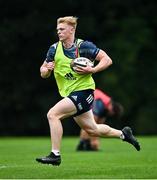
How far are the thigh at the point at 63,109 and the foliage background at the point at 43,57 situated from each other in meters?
23.3

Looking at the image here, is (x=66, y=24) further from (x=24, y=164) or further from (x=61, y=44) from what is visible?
(x=24, y=164)

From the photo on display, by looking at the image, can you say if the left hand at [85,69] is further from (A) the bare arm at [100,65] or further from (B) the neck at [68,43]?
(B) the neck at [68,43]

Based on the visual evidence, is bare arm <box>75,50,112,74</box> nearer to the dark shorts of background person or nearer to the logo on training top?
the logo on training top

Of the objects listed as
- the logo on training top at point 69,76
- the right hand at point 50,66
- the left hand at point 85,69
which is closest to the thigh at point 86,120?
the logo on training top at point 69,76

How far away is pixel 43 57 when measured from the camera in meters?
35.1

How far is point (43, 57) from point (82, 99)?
24056mm

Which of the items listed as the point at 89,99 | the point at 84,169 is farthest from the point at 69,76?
the point at 84,169

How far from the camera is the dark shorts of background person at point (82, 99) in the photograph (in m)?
11.1

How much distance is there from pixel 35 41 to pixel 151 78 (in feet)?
18.6

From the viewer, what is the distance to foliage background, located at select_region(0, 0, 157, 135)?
34.9 meters

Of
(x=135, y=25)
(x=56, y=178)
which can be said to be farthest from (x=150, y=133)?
(x=56, y=178)

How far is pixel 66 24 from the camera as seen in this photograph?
1132cm

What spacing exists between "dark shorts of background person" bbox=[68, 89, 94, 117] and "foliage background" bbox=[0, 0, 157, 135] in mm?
23115

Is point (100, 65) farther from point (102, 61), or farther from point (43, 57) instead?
point (43, 57)
